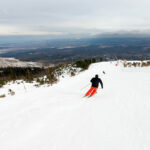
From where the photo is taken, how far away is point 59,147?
3.97 meters

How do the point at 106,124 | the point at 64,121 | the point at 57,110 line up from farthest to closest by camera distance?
1. the point at 57,110
2. the point at 64,121
3. the point at 106,124

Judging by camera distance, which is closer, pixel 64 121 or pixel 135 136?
pixel 135 136

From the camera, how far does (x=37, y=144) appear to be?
420cm

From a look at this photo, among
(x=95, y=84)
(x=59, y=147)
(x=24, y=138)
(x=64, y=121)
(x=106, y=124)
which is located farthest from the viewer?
(x=95, y=84)

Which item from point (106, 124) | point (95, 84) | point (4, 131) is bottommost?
point (4, 131)

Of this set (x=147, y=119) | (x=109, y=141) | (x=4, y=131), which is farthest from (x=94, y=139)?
(x=4, y=131)

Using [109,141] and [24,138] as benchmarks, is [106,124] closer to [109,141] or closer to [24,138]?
[109,141]

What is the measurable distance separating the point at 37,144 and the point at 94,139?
2108 millimetres

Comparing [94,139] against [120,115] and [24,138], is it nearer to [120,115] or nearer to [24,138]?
[120,115]

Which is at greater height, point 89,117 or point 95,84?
point 95,84

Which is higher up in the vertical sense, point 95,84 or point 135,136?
point 95,84

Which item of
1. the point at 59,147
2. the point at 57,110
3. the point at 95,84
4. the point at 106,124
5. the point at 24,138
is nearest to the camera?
the point at 59,147

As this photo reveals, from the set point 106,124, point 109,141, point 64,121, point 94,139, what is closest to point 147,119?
point 106,124

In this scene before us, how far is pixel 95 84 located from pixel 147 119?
182 inches
